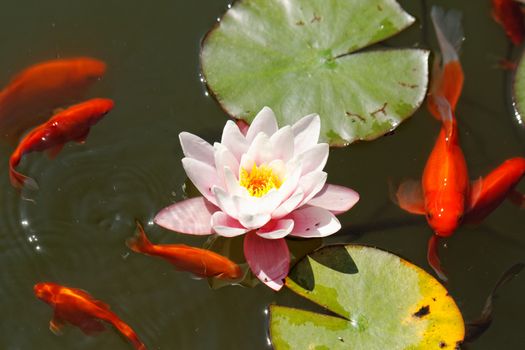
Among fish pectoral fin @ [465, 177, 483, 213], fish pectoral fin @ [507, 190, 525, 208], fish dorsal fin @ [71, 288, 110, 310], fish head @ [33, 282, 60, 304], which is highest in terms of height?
fish head @ [33, 282, 60, 304]

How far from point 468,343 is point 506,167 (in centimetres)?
78

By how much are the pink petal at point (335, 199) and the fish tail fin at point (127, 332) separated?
0.82 meters

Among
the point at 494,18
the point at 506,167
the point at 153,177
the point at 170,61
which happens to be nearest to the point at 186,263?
the point at 153,177

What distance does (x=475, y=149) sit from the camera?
3.20 meters

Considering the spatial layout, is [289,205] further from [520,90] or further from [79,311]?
[520,90]

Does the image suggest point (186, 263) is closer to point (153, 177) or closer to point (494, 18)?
point (153, 177)

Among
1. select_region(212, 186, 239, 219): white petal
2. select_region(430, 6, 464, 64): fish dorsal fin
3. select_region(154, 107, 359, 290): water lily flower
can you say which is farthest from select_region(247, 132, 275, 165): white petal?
select_region(430, 6, 464, 64): fish dorsal fin

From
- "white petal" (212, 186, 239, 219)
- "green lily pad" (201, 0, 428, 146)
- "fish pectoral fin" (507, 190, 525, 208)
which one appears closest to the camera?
"white petal" (212, 186, 239, 219)

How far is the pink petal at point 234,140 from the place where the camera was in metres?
2.59

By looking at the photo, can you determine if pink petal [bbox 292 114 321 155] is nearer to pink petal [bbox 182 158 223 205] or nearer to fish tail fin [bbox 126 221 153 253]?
pink petal [bbox 182 158 223 205]

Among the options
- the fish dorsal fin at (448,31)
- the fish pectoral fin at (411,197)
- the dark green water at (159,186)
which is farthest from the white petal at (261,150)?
the fish dorsal fin at (448,31)

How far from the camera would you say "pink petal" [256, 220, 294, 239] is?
2527 mm

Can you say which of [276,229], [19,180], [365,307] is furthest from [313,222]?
[19,180]

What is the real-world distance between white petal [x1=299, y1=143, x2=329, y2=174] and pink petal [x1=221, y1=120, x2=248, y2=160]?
23 cm
